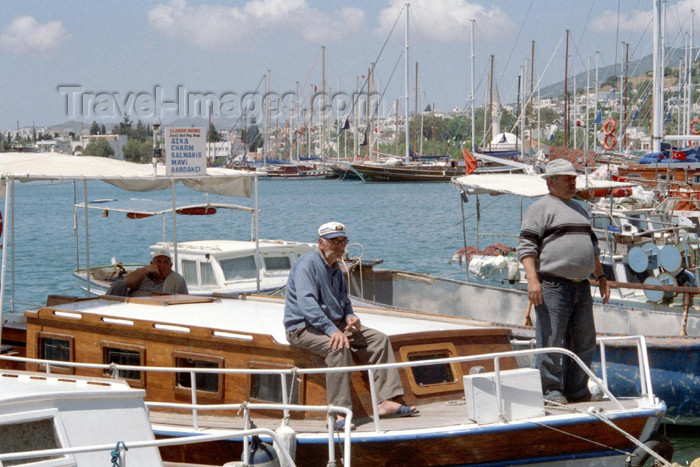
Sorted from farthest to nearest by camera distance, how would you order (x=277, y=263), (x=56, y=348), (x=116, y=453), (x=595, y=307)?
(x=277, y=263)
(x=595, y=307)
(x=56, y=348)
(x=116, y=453)

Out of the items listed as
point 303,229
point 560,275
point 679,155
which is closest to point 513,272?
point 560,275

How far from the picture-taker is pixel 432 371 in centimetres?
890

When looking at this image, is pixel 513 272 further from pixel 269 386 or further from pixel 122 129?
pixel 122 129

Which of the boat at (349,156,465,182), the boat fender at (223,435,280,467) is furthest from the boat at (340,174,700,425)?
the boat at (349,156,465,182)

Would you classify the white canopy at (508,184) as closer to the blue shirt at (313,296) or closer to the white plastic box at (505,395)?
the blue shirt at (313,296)

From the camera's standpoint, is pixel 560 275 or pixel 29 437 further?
pixel 560 275

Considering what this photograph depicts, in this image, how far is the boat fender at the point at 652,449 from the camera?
8.23m

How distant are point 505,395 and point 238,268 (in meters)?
11.4

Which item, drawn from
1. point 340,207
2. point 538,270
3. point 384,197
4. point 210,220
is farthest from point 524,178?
point 384,197

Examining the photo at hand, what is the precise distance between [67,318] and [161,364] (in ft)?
3.98

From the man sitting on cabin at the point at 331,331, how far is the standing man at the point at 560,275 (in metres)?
1.32

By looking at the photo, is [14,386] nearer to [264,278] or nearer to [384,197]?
[264,278]

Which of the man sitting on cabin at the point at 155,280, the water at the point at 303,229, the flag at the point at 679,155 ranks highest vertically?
the flag at the point at 679,155

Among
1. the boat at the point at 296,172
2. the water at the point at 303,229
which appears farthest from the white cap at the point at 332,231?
the boat at the point at 296,172
